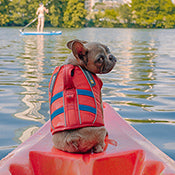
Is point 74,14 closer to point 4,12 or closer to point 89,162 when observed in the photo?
point 4,12

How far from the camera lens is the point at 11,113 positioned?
4.31 meters

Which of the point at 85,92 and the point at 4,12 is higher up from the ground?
the point at 4,12

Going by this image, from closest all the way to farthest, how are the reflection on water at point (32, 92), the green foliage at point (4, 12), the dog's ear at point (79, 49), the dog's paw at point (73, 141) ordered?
1. the dog's paw at point (73, 141)
2. the dog's ear at point (79, 49)
3. the reflection on water at point (32, 92)
4. the green foliage at point (4, 12)

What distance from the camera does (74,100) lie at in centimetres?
219

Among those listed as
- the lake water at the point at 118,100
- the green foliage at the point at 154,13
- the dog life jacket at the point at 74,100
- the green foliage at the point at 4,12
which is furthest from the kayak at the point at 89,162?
the green foliage at the point at 154,13

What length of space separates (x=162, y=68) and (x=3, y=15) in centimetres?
3993

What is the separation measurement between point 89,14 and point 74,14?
197 inches

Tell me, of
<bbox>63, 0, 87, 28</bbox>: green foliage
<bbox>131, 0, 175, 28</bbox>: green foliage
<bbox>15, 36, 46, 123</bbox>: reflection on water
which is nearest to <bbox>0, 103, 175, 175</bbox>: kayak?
<bbox>15, 36, 46, 123</bbox>: reflection on water

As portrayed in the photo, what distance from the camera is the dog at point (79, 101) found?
85.6 inches

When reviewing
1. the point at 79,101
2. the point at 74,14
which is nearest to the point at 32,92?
→ the point at 79,101

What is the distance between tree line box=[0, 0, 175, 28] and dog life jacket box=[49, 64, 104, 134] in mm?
44616

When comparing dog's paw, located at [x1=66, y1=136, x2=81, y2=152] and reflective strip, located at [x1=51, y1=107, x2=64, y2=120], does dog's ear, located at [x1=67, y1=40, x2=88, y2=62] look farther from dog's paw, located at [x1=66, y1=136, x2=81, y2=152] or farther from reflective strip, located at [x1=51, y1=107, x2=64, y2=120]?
dog's paw, located at [x1=66, y1=136, x2=81, y2=152]

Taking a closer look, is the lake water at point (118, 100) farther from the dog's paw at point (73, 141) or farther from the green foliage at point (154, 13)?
the green foliage at point (154, 13)

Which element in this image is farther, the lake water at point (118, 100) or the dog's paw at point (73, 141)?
the lake water at point (118, 100)
